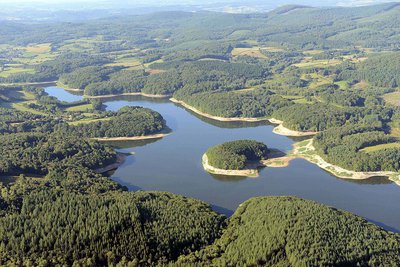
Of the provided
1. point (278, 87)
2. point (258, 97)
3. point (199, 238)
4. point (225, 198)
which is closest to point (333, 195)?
point (225, 198)

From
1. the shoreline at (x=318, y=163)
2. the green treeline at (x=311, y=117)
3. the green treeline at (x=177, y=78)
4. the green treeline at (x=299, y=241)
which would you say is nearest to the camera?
the green treeline at (x=299, y=241)

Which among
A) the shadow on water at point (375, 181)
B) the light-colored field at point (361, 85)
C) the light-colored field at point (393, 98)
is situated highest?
the shadow on water at point (375, 181)

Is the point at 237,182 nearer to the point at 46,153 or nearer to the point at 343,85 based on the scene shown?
the point at 46,153

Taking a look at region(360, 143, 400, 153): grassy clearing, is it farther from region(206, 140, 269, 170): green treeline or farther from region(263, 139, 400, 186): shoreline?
region(206, 140, 269, 170): green treeline

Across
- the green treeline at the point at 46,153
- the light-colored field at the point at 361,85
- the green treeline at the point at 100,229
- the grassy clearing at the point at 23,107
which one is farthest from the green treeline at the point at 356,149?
the grassy clearing at the point at 23,107

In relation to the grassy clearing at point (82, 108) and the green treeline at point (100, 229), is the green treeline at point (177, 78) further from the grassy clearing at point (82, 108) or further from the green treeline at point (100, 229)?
the green treeline at point (100, 229)

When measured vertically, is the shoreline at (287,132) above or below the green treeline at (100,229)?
below

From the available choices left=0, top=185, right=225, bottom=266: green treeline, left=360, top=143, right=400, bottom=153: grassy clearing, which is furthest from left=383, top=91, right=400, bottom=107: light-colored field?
left=0, top=185, right=225, bottom=266: green treeline
